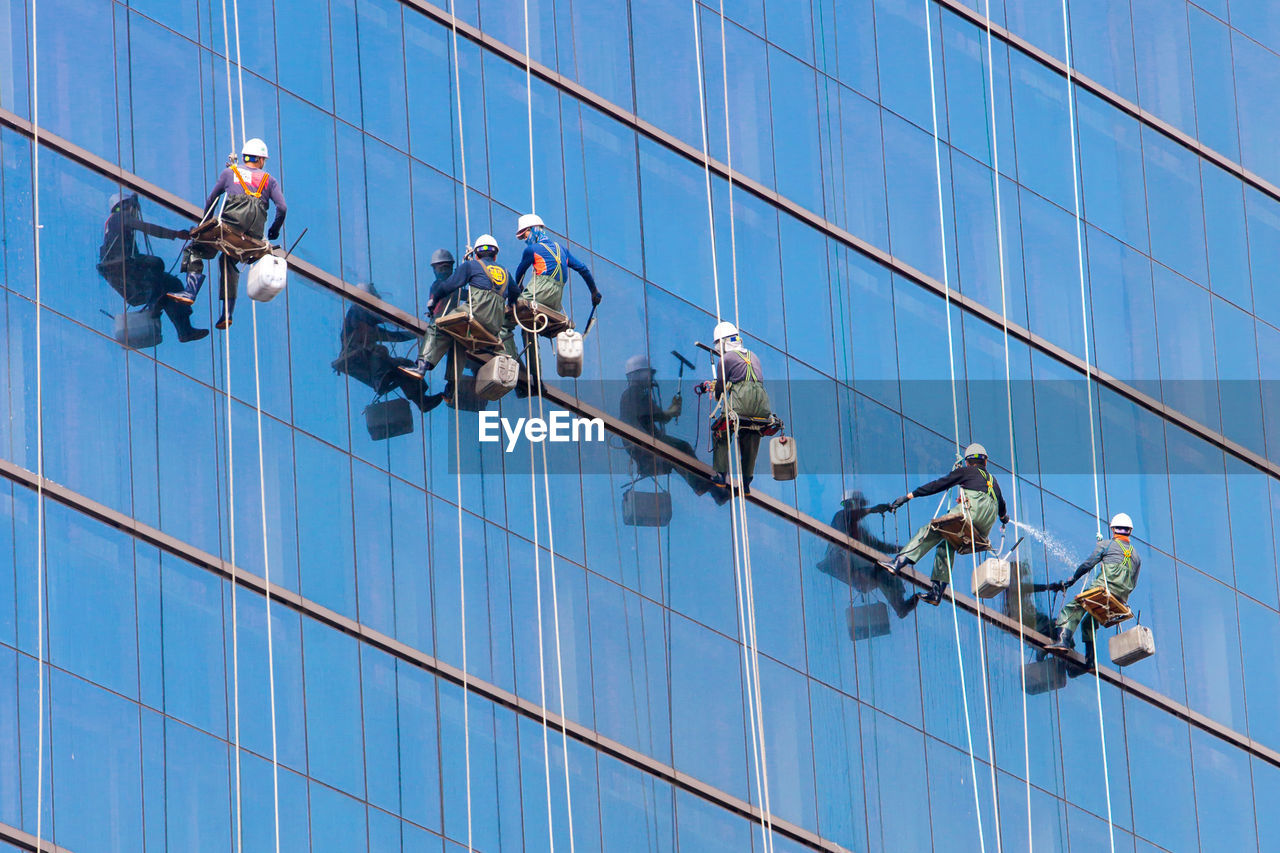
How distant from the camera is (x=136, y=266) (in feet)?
111

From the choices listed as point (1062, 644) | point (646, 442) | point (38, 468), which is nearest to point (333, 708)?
point (38, 468)

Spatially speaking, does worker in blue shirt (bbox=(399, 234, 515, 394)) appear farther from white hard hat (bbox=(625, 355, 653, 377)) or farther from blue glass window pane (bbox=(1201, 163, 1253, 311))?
blue glass window pane (bbox=(1201, 163, 1253, 311))

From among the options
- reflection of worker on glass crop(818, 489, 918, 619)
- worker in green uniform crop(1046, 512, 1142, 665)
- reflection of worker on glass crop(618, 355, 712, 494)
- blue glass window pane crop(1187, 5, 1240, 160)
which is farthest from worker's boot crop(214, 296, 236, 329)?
blue glass window pane crop(1187, 5, 1240, 160)

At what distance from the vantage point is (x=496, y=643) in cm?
3425

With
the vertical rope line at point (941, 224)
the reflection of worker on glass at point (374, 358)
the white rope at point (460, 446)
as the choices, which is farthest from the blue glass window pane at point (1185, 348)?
Answer: the reflection of worker on glass at point (374, 358)

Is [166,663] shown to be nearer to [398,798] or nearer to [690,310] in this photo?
[398,798]

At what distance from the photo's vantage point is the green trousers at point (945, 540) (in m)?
36.2

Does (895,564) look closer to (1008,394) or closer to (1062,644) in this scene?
(1062,644)

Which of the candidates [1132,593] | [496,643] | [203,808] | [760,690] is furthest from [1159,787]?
[203,808]

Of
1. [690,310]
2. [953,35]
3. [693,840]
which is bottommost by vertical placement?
[693,840]

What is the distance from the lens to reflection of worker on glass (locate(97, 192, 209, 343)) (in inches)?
1326

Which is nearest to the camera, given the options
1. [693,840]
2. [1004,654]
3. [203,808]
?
[203,808]

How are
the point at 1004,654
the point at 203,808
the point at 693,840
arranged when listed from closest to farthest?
the point at 203,808 → the point at 693,840 → the point at 1004,654

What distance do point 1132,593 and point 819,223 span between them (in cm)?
530
